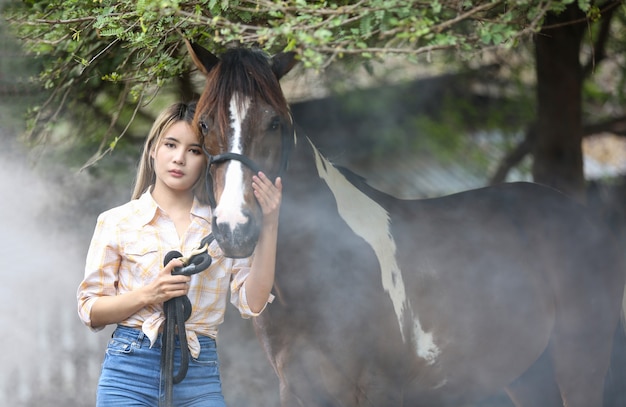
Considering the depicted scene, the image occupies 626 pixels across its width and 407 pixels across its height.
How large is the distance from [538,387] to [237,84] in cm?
242

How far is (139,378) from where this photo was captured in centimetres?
246

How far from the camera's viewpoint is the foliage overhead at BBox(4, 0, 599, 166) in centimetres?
237

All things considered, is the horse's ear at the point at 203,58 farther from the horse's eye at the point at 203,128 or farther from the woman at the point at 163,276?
the horse's eye at the point at 203,128

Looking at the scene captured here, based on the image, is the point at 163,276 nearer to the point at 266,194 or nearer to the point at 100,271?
the point at 100,271

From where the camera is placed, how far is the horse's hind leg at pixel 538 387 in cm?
377

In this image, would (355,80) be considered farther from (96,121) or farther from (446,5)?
(446,5)

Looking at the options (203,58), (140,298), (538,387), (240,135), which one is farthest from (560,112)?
(140,298)

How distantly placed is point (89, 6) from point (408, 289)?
1779 millimetres

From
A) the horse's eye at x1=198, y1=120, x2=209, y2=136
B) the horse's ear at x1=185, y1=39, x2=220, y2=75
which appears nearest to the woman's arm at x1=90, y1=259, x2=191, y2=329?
the horse's eye at x1=198, y1=120, x2=209, y2=136

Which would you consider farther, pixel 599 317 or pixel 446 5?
pixel 599 317

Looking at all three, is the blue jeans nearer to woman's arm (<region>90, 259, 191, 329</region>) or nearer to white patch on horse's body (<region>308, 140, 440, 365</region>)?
woman's arm (<region>90, 259, 191, 329</region>)

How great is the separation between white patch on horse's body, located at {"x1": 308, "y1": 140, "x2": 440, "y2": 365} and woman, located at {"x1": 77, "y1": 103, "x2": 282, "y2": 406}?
503 mm

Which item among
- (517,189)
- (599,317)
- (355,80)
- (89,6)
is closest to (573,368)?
(599,317)

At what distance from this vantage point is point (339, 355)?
273 cm
